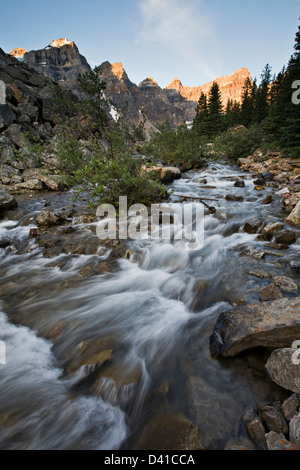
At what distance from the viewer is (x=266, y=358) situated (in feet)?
7.98

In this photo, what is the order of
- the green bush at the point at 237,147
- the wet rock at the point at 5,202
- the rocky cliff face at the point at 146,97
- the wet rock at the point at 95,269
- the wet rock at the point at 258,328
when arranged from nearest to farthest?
the wet rock at the point at 258,328, the wet rock at the point at 95,269, the wet rock at the point at 5,202, the green bush at the point at 237,147, the rocky cliff face at the point at 146,97

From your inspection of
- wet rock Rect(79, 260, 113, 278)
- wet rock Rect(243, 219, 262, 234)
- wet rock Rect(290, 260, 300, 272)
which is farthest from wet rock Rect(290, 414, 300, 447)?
wet rock Rect(243, 219, 262, 234)

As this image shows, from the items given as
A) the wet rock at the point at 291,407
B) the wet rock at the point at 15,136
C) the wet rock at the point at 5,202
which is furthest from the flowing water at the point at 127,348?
the wet rock at the point at 15,136

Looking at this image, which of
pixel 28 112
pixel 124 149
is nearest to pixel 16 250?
pixel 124 149

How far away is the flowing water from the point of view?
202 cm

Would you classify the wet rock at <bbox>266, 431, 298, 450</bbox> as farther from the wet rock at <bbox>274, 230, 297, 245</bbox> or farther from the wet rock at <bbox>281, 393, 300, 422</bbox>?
the wet rock at <bbox>274, 230, 297, 245</bbox>

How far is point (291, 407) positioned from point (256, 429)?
35 cm

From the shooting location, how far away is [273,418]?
1.73 meters

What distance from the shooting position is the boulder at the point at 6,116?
1678 centimetres

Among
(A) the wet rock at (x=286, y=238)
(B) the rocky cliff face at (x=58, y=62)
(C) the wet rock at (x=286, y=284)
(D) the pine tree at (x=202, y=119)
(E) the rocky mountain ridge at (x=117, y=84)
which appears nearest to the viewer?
(C) the wet rock at (x=286, y=284)

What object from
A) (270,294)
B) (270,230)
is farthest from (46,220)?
(270,230)

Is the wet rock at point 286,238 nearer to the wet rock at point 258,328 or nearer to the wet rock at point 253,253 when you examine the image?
the wet rock at point 253,253

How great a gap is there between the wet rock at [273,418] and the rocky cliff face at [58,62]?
12450cm
